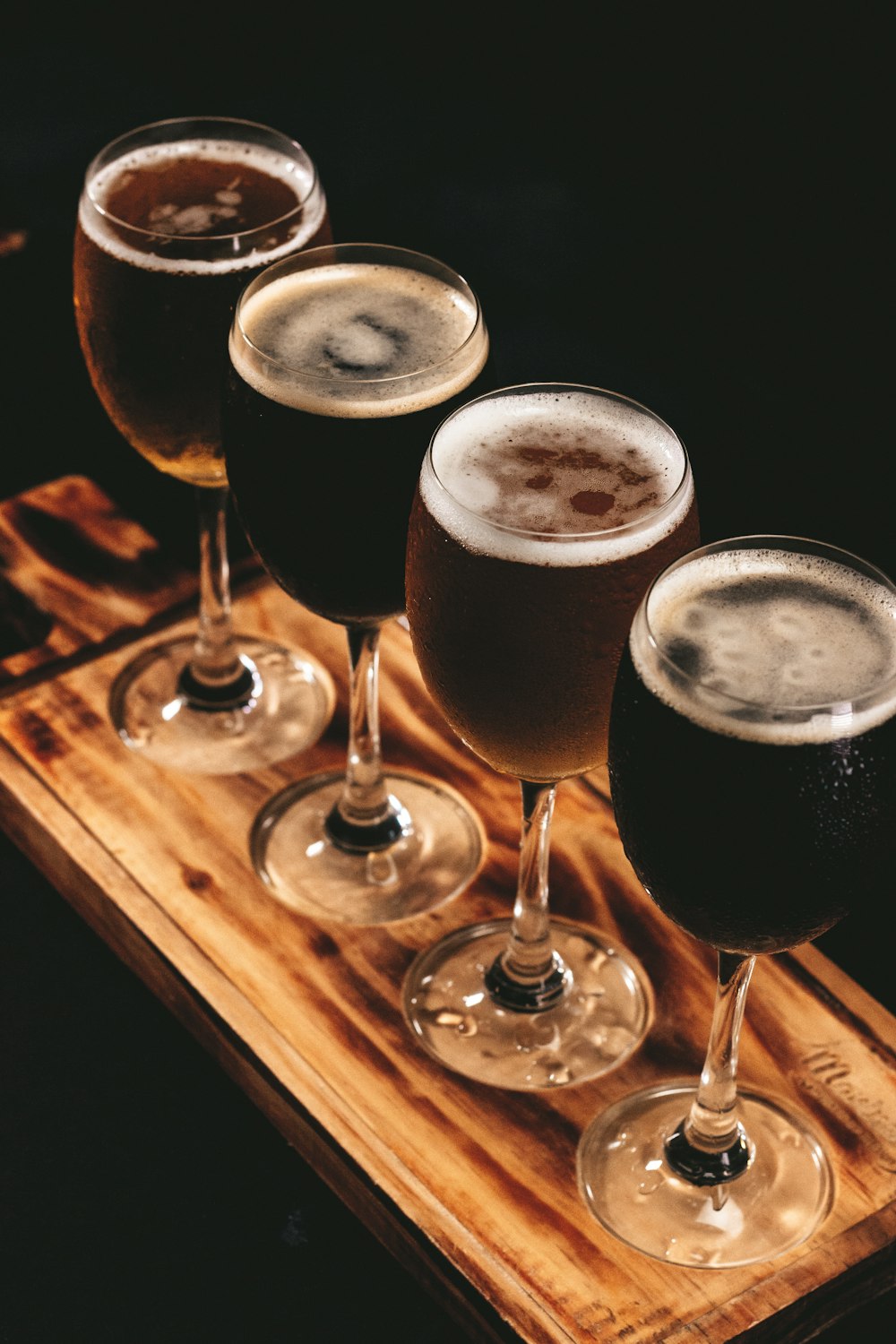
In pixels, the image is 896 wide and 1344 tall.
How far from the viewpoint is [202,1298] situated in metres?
0.96

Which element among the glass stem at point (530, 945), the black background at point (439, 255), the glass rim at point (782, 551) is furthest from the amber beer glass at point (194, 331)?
the glass rim at point (782, 551)

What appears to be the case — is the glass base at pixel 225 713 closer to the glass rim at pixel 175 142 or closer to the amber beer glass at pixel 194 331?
the amber beer glass at pixel 194 331

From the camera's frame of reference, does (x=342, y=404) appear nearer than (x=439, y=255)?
Yes

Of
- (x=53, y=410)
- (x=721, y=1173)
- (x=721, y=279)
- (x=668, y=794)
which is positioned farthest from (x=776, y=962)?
(x=53, y=410)

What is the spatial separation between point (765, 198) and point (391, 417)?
2.43 feet

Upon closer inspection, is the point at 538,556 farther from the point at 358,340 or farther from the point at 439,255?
the point at 439,255

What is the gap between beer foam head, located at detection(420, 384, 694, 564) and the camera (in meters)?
0.80

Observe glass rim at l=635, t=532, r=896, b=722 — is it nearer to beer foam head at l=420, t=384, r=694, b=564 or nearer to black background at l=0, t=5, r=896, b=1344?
beer foam head at l=420, t=384, r=694, b=564

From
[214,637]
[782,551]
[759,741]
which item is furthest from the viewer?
[214,637]

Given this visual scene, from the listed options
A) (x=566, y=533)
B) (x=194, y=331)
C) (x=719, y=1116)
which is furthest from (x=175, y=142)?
(x=719, y=1116)

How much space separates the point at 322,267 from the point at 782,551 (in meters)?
0.37

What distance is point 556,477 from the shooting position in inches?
34.3

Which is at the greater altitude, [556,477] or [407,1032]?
[556,477]

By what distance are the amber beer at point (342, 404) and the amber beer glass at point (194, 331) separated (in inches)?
2.9
